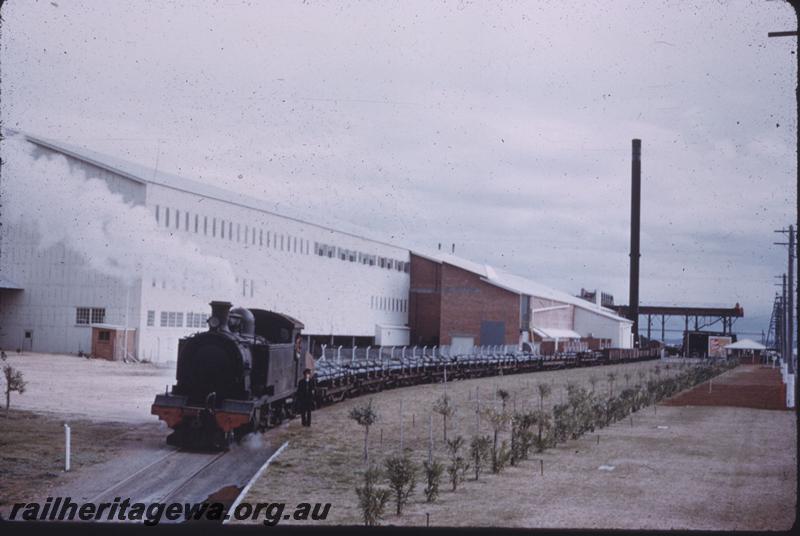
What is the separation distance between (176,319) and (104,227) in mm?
7316

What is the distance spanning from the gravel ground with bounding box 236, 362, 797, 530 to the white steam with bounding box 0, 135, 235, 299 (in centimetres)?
581

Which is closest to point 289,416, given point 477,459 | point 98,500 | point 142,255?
point 142,255

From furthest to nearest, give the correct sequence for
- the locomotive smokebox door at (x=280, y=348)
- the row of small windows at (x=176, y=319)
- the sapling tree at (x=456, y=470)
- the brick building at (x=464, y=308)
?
the brick building at (x=464, y=308) → the row of small windows at (x=176, y=319) → the locomotive smokebox door at (x=280, y=348) → the sapling tree at (x=456, y=470)

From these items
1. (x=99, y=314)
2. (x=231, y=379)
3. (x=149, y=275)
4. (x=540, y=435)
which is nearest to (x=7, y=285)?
(x=99, y=314)

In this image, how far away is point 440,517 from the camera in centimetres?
1294

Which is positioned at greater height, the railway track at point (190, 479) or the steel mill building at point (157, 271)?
the steel mill building at point (157, 271)

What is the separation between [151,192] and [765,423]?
22892mm

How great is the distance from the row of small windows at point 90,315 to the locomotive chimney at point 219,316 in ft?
60.9

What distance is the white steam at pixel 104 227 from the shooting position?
25.3m

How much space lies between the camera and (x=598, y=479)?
1585cm

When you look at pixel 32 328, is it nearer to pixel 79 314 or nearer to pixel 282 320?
pixel 79 314

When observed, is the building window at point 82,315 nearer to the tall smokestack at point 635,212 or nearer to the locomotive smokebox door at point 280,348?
the locomotive smokebox door at point 280,348

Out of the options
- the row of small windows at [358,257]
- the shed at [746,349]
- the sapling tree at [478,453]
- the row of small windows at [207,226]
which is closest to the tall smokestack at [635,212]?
the shed at [746,349]

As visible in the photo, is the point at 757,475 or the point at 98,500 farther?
the point at 757,475
